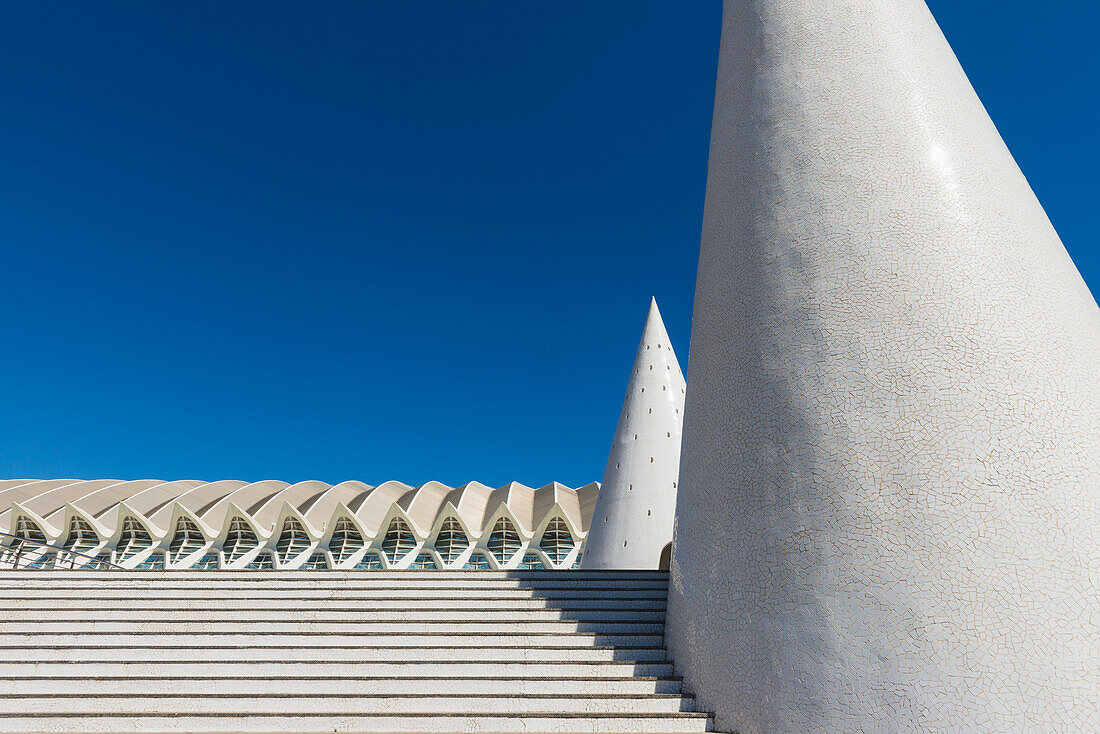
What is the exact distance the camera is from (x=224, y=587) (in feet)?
19.9

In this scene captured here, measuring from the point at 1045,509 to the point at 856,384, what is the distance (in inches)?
50.1

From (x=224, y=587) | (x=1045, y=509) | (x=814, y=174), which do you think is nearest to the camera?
(x=1045, y=509)

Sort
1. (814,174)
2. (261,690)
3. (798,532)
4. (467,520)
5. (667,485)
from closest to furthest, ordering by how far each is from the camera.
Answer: (798,532)
(261,690)
(814,174)
(667,485)
(467,520)

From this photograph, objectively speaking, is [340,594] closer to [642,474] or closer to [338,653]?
[338,653]

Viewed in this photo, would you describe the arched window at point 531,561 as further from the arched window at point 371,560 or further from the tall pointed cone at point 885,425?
the tall pointed cone at point 885,425

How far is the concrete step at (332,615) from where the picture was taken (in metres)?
5.33

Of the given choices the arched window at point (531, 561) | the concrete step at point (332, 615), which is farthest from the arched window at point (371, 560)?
the concrete step at point (332, 615)

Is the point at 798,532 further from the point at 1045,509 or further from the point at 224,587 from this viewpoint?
the point at 224,587

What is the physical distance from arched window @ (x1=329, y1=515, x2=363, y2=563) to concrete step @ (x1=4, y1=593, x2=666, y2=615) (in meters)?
25.1

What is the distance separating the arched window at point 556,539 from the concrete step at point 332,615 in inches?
964

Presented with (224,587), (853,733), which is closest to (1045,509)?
(853,733)

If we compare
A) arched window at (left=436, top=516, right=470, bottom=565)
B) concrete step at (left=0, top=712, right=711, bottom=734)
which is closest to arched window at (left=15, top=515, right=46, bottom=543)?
arched window at (left=436, top=516, right=470, bottom=565)

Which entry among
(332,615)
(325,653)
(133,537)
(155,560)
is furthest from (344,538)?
(325,653)

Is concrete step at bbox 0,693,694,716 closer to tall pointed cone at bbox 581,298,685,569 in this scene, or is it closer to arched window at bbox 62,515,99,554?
tall pointed cone at bbox 581,298,685,569
